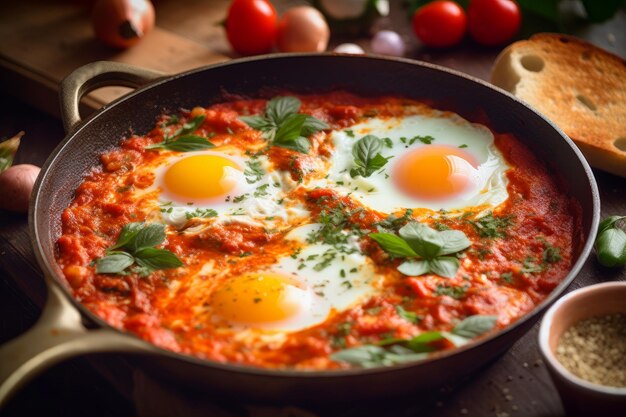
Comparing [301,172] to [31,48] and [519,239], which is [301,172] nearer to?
[519,239]

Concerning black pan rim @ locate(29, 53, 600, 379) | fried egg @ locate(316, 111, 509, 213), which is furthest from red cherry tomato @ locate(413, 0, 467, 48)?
fried egg @ locate(316, 111, 509, 213)

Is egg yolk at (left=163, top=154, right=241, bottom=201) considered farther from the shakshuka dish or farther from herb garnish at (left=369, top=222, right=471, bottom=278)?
herb garnish at (left=369, top=222, right=471, bottom=278)

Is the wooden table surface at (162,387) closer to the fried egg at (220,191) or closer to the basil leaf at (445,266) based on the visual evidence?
the basil leaf at (445,266)

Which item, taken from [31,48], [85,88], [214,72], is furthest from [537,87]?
[31,48]

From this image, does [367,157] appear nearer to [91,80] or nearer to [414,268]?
[414,268]

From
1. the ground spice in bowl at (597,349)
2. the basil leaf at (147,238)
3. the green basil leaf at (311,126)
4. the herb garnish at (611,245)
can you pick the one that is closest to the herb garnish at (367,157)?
the green basil leaf at (311,126)

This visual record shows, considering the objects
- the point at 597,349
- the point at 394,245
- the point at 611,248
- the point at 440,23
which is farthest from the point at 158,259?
the point at 440,23
